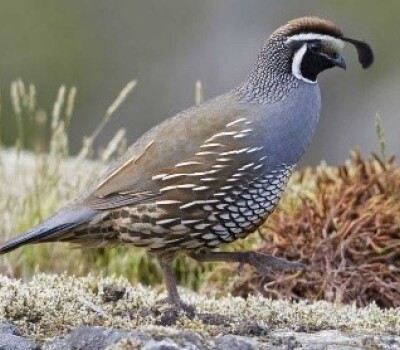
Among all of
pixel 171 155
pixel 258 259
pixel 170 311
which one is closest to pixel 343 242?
pixel 258 259

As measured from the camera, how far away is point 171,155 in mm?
5945

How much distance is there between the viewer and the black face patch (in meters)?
6.11

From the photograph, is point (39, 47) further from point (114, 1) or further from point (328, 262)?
point (328, 262)

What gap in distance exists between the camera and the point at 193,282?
7711 millimetres

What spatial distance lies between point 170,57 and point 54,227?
1129cm

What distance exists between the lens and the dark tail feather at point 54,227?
5777 mm

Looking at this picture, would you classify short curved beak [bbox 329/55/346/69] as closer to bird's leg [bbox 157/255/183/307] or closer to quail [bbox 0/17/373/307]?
quail [bbox 0/17/373/307]

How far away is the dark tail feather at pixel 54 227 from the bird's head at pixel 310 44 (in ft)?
3.61

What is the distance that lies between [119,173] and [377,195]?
1.75 metres

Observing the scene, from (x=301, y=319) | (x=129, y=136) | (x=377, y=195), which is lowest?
(x=301, y=319)

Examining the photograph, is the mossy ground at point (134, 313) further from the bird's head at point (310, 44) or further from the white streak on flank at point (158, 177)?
the bird's head at point (310, 44)

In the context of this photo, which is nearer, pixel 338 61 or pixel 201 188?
pixel 201 188

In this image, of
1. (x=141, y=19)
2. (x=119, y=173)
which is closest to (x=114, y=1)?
(x=141, y=19)

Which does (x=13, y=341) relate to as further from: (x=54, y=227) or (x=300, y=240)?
(x=300, y=240)
